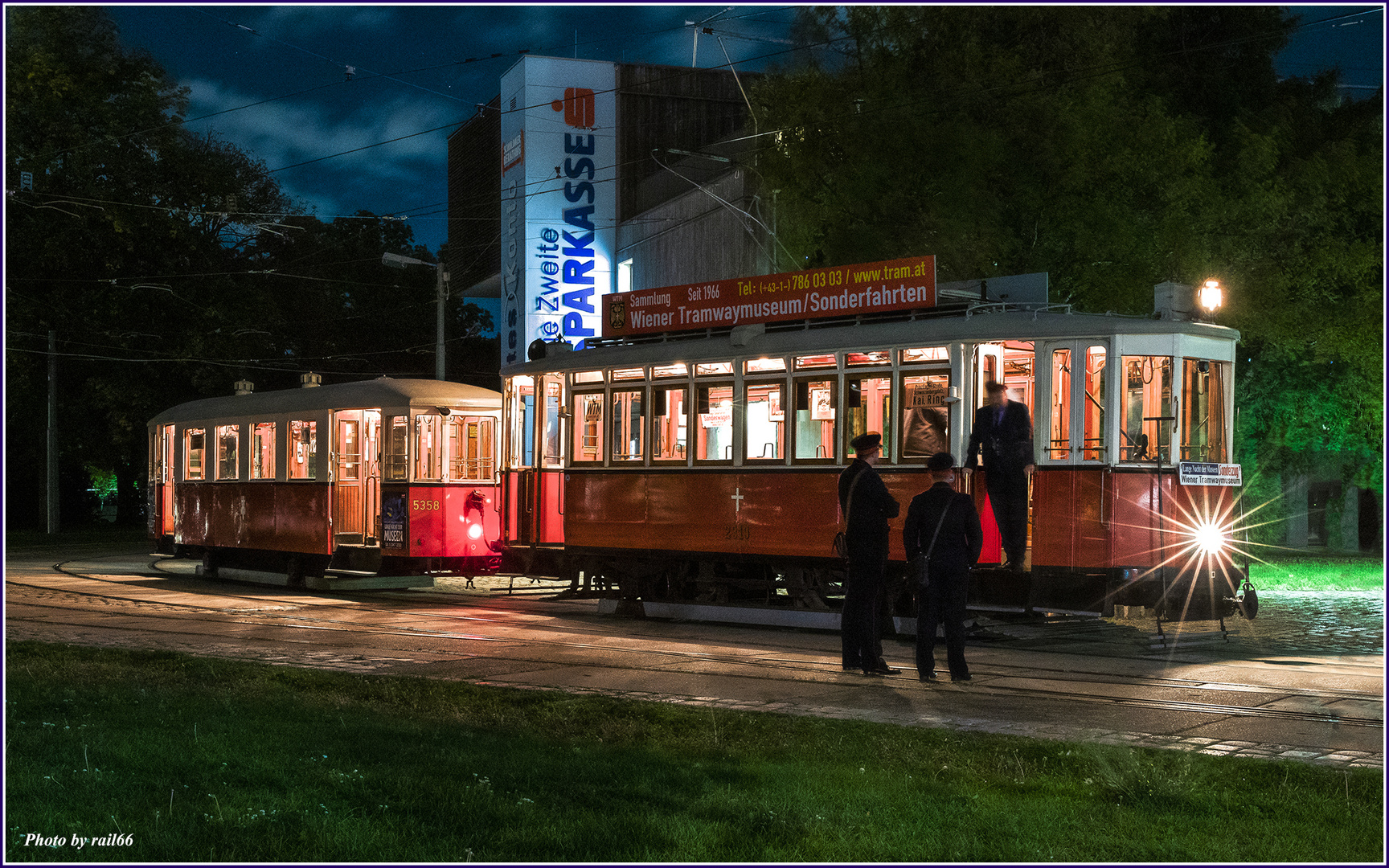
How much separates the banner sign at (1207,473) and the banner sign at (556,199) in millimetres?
24316

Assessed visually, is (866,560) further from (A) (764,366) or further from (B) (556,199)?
(B) (556,199)

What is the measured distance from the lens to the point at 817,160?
79.8ft

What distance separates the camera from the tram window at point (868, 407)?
14844 millimetres

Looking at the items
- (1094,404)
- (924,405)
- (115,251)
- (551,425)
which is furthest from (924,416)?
(115,251)

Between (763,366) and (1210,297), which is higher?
(1210,297)

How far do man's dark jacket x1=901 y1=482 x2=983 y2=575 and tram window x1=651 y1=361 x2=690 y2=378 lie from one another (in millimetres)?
5871

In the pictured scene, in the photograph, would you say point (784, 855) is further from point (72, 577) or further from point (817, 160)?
point (72, 577)

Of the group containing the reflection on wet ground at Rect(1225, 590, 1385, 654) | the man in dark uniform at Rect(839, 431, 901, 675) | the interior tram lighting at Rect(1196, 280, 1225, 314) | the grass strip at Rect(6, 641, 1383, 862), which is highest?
the interior tram lighting at Rect(1196, 280, 1225, 314)

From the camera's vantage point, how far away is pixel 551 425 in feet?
60.6

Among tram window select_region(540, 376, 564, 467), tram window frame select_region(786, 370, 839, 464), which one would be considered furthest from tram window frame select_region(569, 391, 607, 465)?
tram window frame select_region(786, 370, 839, 464)

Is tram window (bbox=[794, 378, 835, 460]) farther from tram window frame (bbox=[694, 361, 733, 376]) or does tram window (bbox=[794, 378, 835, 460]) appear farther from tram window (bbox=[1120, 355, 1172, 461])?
tram window (bbox=[1120, 355, 1172, 461])

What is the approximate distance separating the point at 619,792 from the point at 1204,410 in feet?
30.0

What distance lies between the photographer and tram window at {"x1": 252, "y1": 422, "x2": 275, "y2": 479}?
78.4 ft

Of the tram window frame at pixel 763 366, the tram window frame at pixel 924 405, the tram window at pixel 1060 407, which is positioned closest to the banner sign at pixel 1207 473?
the tram window at pixel 1060 407
